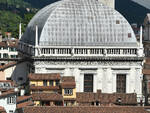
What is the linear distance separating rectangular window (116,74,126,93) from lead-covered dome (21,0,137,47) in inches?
189

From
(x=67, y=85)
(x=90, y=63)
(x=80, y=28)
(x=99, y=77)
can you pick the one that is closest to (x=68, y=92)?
(x=67, y=85)

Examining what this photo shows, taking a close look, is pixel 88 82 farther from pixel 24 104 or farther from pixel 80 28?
pixel 24 104

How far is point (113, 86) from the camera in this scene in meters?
106

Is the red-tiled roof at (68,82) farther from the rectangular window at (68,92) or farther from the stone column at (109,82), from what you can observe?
the stone column at (109,82)

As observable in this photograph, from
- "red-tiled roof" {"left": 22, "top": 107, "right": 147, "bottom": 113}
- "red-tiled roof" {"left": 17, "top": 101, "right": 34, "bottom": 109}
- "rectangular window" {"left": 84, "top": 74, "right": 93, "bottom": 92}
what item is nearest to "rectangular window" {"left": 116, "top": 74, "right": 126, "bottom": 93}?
"rectangular window" {"left": 84, "top": 74, "right": 93, "bottom": 92}

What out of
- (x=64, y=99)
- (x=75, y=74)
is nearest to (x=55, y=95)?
(x=64, y=99)

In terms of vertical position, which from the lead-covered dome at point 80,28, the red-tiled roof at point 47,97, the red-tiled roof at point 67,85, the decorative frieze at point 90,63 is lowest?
the red-tiled roof at point 47,97

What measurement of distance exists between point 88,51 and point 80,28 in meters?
4.04

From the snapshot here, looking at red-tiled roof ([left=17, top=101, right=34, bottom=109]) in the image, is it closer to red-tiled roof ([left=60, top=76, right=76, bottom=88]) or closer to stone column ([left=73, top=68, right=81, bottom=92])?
red-tiled roof ([left=60, top=76, right=76, bottom=88])

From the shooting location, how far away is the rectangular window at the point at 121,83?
348ft

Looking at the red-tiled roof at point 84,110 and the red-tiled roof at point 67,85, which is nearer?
the red-tiled roof at point 84,110

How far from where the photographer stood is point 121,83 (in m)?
106

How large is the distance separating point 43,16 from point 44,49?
7865mm

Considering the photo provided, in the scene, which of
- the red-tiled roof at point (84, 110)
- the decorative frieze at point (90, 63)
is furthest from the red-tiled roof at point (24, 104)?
the decorative frieze at point (90, 63)
